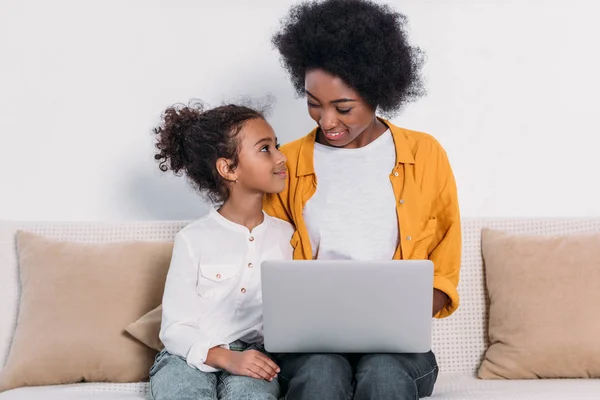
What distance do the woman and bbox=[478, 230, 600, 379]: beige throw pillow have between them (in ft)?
0.84

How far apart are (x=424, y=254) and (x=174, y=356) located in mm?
650

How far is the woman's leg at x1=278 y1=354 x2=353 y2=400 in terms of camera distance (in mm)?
1740

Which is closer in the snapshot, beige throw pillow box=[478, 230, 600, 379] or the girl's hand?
the girl's hand

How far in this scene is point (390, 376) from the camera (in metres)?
1.75

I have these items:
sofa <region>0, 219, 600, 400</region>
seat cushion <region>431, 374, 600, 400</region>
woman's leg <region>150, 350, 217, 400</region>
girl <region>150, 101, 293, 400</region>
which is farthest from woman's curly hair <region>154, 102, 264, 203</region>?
seat cushion <region>431, 374, 600, 400</region>

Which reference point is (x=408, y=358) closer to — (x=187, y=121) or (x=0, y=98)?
(x=187, y=121)

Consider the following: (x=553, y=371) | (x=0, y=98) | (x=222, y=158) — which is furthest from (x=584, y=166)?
(x=0, y=98)

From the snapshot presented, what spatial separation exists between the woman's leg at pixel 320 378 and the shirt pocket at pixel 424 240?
0.35 metres

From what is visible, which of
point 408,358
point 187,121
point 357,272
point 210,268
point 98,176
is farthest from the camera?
point 98,176

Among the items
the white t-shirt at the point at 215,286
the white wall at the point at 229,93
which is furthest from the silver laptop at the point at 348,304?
the white wall at the point at 229,93

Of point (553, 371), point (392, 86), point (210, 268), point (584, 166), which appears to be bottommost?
point (553, 371)

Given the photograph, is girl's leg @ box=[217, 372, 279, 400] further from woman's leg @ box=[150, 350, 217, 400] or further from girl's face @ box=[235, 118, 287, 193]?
girl's face @ box=[235, 118, 287, 193]

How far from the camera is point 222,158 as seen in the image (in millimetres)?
2104

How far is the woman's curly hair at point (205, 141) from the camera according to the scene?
2.10m
